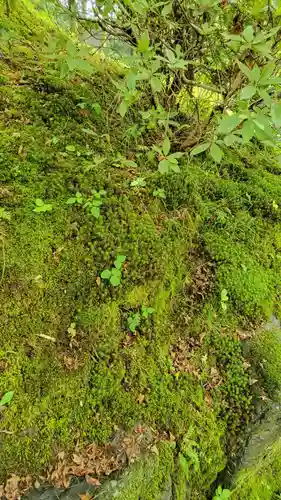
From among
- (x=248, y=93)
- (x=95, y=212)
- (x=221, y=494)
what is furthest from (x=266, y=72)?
(x=221, y=494)

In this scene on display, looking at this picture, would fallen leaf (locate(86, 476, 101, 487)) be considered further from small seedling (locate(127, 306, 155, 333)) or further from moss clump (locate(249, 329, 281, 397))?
moss clump (locate(249, 329, 281, 397))

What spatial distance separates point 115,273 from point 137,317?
385mm

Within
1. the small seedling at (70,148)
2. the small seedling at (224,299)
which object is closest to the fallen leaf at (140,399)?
the small seedling at (224,299)

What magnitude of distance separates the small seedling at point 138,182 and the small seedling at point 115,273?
0.76 m

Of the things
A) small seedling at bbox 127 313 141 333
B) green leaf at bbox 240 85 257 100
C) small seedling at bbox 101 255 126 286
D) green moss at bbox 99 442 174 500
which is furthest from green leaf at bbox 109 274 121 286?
green leaf at bbox 240 85 257 100

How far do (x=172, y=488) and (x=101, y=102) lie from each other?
3366mm

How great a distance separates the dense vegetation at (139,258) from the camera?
204 centimetres

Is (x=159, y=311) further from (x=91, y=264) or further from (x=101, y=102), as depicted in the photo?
(x=101, y=102)

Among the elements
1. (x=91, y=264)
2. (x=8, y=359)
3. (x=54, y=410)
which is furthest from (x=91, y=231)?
(x=54, y=410)

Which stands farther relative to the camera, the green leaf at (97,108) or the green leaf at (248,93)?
the green leaf at (97,108)

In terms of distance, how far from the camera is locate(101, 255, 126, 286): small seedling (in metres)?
2.33

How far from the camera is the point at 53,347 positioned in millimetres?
2115

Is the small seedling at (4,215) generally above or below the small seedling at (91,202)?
below

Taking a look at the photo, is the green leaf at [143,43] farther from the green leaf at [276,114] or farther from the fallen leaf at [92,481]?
the fallen leaf at [92,481]
